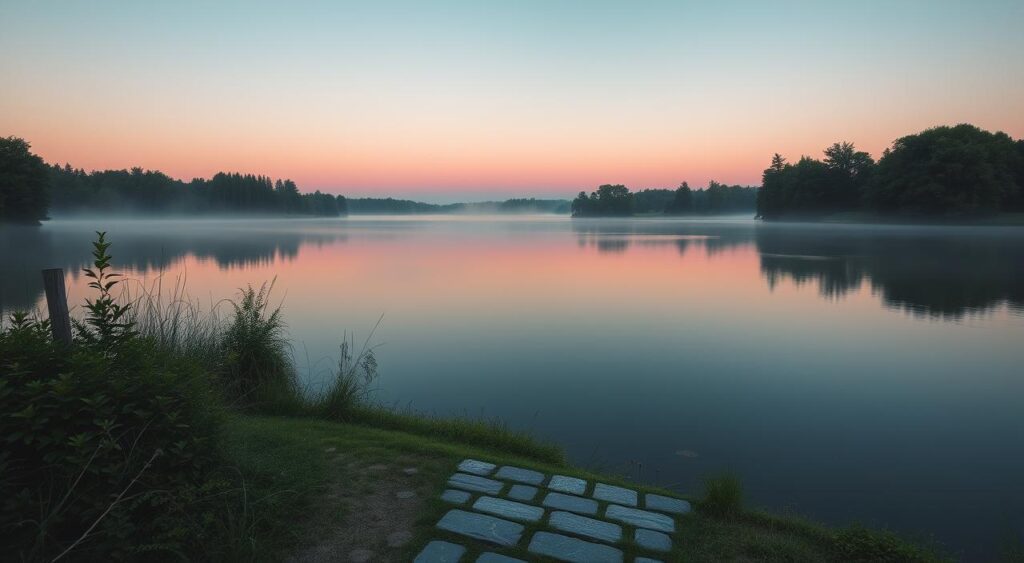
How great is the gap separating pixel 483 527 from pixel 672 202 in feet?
449

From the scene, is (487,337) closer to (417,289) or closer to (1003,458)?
(417,289)

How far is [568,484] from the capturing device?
3791 mm

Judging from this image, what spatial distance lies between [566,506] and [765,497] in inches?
79.1

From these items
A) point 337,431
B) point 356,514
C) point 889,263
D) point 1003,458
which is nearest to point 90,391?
point 356,514

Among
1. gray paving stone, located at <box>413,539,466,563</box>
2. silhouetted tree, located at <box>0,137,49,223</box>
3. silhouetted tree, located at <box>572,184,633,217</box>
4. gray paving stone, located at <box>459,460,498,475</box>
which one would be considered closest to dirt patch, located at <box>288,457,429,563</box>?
gray paving stone, located at <box>413,539,466,563</box>

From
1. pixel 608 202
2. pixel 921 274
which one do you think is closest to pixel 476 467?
pixel 921 274

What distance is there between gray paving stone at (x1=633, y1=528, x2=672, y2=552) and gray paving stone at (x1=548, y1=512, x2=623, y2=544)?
107 mm

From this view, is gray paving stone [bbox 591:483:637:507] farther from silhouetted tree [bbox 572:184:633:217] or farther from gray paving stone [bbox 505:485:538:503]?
silhouetted tree [bbox 572:184:633:217]

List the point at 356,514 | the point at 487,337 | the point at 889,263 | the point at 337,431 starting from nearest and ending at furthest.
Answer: the point at 356,514 < the point at 337,431 < the point at 487,337 < the point at 889,263

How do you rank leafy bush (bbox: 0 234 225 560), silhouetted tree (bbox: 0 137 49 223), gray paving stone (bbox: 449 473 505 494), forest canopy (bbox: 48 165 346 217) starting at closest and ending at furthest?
leafy bush (bbox: 0 234 225 560) → gray paving stone (bbox: 449 473 505 494) → silhouetted tree (bbox: 0 137 49 223) → forest canopy (bbox: 48 165 346 217)

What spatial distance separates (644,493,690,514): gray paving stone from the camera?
3521 mm

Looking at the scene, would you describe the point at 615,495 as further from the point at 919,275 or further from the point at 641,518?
the point at 919,275

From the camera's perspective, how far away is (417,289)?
15.3 metres

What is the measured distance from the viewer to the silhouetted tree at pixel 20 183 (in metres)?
44.7
